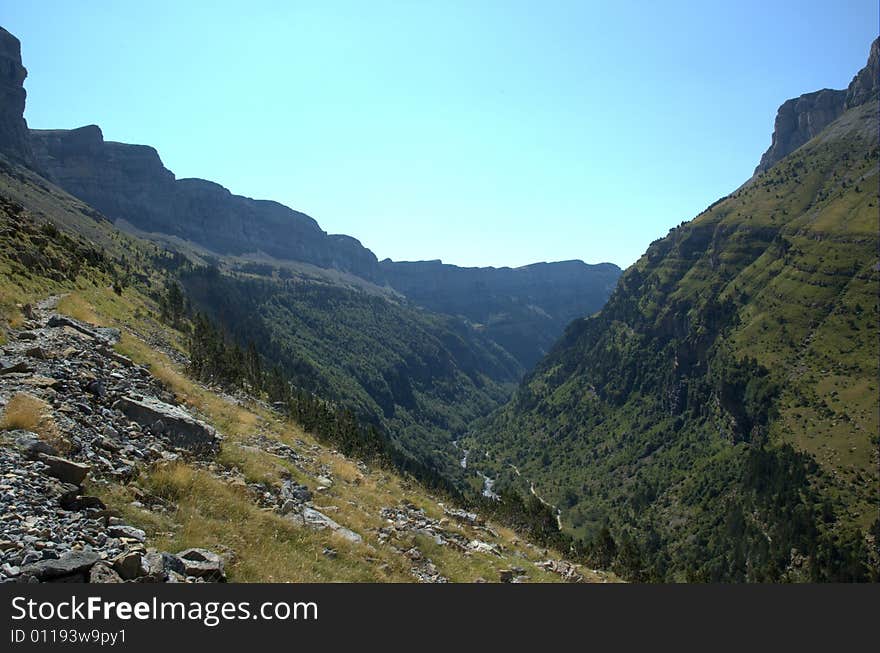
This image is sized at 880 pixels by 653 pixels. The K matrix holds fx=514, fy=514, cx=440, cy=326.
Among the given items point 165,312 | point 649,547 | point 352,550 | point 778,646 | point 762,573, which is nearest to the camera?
point 778,646

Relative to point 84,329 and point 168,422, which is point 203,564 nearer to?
point 168,422

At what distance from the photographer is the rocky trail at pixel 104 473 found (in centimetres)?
952

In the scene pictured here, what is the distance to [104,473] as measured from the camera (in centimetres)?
1324

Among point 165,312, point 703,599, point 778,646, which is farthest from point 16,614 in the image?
point 165,312

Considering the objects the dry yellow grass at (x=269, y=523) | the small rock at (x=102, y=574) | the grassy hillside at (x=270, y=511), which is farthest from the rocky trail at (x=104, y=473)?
the dry yellow grass at (x=269, y=523)

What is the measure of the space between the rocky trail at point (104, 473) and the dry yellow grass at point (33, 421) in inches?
1.5

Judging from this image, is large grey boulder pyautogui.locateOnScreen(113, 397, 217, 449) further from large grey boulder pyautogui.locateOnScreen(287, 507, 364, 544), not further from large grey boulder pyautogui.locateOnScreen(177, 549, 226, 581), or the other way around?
large grey boulder pyautogui.locateOnScreen(177, 549, 226, 581)

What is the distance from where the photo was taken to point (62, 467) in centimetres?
1202

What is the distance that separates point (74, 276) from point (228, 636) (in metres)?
58.0

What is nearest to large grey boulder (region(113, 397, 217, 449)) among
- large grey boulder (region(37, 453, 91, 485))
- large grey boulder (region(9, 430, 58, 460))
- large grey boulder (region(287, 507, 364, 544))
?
large grey boulder (region(287, 507, 364, 544))

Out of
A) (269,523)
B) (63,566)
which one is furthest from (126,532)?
(269,523)

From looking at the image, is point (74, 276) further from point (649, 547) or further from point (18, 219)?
point (649, 547)

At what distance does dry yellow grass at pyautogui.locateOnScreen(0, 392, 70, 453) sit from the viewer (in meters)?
13.4

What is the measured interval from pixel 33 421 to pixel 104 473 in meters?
2.68
